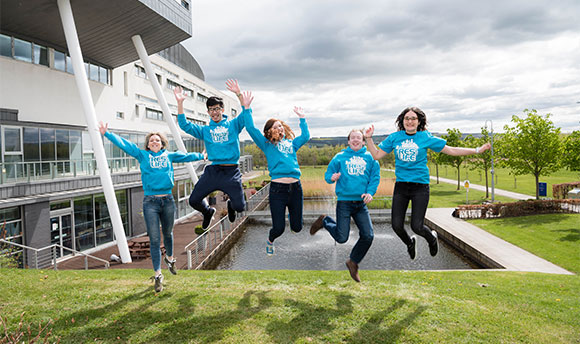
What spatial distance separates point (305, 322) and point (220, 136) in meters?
3.73

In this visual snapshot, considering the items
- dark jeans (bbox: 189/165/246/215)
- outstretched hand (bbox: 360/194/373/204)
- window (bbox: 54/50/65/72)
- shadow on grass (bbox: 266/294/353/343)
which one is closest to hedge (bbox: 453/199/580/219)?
shadow on grass (bbox: 266/294/353/343)

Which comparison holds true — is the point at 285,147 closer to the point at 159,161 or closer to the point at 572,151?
the point at 159,161

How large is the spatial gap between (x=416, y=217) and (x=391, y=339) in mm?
2049

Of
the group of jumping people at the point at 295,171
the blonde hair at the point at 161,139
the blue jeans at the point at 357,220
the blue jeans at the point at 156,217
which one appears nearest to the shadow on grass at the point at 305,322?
the group of jumping people at the point at 295,171

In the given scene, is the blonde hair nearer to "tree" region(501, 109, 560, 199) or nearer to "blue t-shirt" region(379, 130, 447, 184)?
"blue t-shirt" region(379, 130, 447, 184)

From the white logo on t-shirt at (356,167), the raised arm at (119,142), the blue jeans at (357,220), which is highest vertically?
the raised arm at (119,142)

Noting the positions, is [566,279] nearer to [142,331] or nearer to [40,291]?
[142,331]

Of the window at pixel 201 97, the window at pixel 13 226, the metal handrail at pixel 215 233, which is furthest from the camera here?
the window at pixel 201 97

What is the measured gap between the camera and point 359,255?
250 inches

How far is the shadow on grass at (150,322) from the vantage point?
597 centimetres

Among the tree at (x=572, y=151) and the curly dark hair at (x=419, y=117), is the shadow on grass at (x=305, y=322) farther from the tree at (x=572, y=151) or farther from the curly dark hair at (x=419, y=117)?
the tree at (x=572, y=151)

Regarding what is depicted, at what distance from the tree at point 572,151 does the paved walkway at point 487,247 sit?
9973 mm

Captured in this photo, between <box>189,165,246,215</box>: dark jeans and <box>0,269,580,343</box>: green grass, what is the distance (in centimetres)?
213

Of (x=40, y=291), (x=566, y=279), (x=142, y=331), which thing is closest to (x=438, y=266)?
(x=566, y=279)
